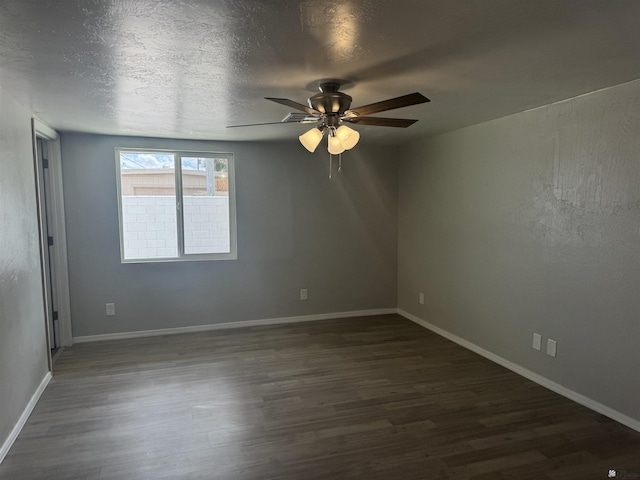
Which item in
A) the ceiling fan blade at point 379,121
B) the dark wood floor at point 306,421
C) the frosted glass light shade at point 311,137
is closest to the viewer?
the dark wood floor at point 306,421

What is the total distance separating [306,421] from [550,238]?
223 centimetres

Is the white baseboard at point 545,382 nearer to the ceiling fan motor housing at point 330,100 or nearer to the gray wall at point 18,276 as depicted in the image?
the ceiling fan motor housing at point 330,100

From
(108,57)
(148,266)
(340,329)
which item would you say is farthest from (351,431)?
(148,266)

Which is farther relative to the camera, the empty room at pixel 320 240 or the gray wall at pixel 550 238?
the gray wall at pixel 550 238

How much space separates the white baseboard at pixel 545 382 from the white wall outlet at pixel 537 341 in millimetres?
221

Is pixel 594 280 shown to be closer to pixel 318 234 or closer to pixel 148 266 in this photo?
pixel 318 234

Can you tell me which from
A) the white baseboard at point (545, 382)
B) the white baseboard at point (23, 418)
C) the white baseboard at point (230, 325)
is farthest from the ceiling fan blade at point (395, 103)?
the white baseboard at point (230, 325)

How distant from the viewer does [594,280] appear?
2775mm

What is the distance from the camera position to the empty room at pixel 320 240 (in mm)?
1921

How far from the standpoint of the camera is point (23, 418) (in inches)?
104

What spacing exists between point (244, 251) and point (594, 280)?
3366mm

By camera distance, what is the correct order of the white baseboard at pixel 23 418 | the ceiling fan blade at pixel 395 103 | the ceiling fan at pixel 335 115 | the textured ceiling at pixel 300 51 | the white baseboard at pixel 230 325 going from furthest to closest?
1. the white baseboard at pixel 230 325
2. the ceiling fan at pixel 335 115
3. the white baseboard at pixel 23 418
4. the ceiling fan blade at pixel 395 103
5. the textured ceiling at pixel 300 51

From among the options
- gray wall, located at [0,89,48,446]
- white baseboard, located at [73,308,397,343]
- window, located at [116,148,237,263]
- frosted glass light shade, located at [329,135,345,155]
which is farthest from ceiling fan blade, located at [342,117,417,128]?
white baseboard, located at [73,308,397,343]

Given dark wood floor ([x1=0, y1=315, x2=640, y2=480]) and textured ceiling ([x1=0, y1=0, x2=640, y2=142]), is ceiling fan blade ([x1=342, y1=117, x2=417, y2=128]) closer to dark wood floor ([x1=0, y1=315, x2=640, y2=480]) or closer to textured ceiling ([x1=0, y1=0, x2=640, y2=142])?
textured ceiling ([x1=0, y1=0, x2=640, y2=142])
